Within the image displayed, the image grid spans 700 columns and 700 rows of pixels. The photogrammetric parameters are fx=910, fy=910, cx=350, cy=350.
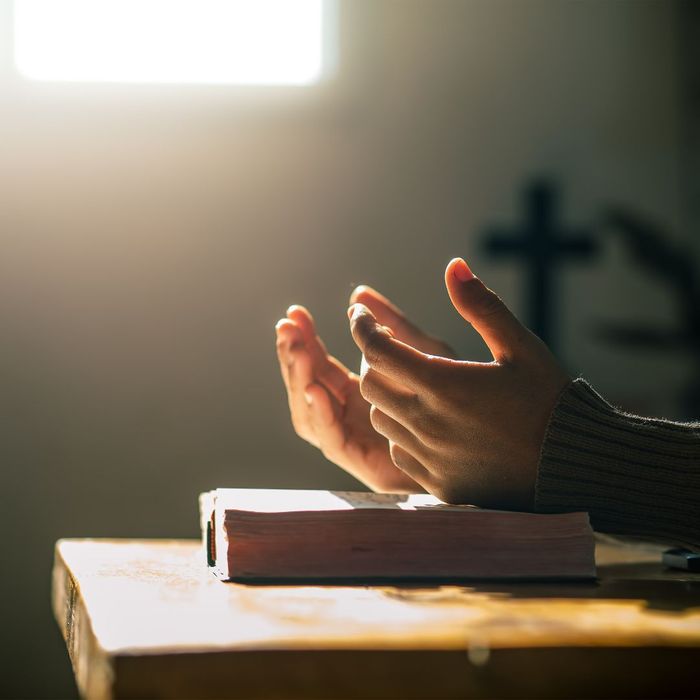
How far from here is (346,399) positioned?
0.92 metres

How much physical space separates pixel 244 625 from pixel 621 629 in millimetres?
169

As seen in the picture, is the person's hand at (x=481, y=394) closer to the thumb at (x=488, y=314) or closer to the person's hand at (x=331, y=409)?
the thumb at (x=488, y=314)

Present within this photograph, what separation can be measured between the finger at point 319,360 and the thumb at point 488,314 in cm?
Result: 31

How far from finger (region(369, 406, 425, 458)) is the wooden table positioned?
0.14 metres

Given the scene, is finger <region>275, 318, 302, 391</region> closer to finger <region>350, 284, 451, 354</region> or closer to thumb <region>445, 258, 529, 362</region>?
finger <region>350, 284, 451, 354</region>

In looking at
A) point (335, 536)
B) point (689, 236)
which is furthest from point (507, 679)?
point (689, 236)

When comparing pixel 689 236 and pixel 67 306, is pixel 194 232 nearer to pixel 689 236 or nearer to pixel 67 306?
pixel 67 306

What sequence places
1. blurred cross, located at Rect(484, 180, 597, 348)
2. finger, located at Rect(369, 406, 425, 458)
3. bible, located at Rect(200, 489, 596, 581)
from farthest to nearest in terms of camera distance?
blurred cross, located at Rect(484, 180, 597, 348) < finger, located at Rect(369, 406, 425, 458) < bible, located at Rect(200, 489, 596, 581)

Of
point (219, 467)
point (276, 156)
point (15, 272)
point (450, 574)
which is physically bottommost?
point (219, 467)

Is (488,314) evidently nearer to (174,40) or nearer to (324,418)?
(324,418)

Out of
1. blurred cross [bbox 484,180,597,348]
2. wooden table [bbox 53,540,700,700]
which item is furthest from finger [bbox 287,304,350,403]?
blurred cross [bbox 484,180,597,348]

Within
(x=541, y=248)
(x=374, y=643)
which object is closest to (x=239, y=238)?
(x=541, y=248)

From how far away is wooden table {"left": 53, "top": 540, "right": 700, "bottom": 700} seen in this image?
347 mm

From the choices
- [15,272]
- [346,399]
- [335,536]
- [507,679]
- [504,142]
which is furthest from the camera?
[504,142]
